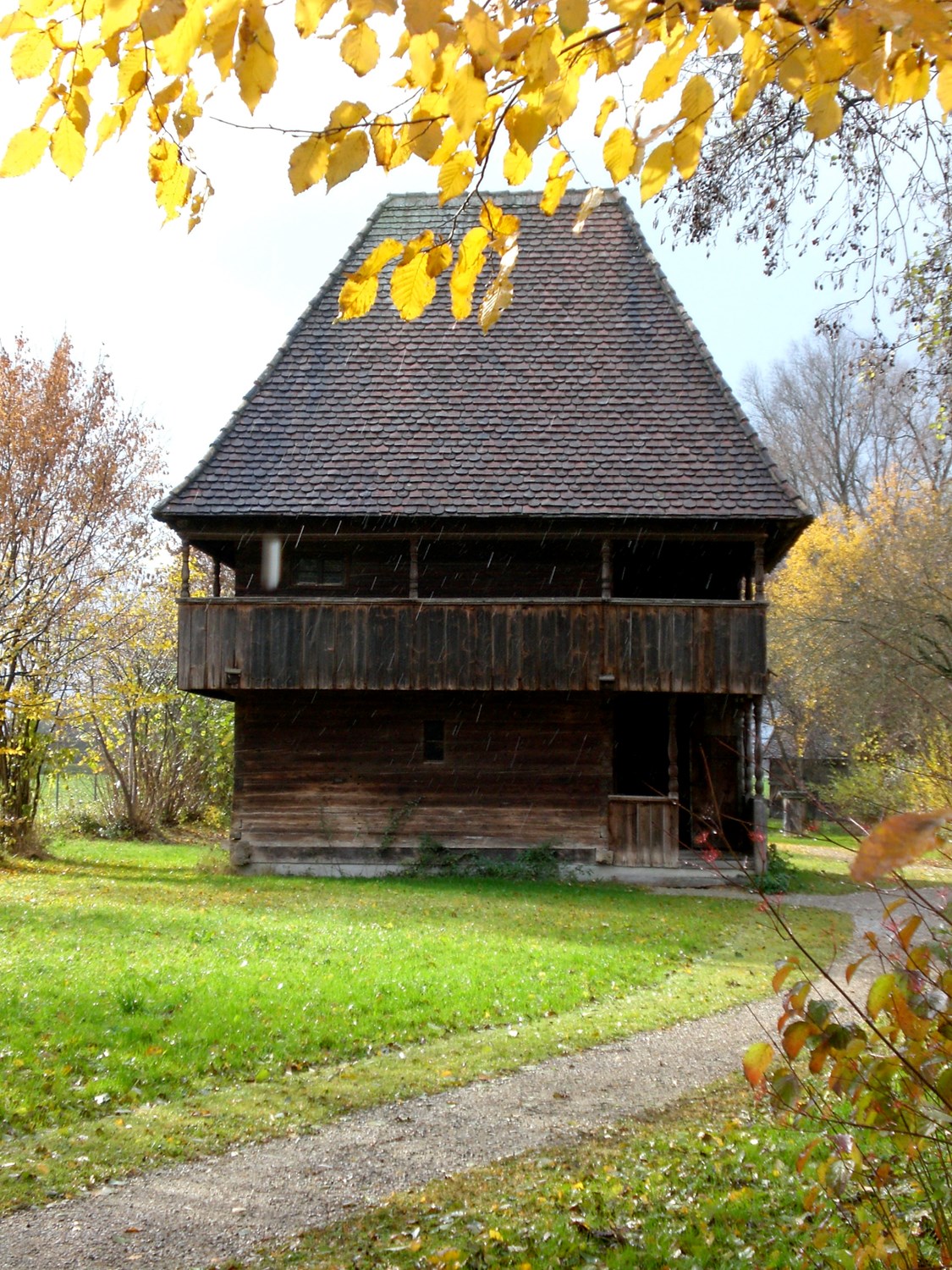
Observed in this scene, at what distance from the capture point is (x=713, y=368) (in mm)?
19797

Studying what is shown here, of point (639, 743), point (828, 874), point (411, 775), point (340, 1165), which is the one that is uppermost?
point (639, 743)

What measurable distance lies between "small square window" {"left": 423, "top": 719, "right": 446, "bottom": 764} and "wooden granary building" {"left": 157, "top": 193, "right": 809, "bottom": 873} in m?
0.04

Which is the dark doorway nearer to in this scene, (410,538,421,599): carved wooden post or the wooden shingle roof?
the wooden shingle roof

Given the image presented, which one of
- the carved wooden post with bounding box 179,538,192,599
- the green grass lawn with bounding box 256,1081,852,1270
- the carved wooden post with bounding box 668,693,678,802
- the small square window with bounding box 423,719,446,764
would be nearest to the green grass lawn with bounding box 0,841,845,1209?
the green grass lawn with bounding box 256,1081,852,1270

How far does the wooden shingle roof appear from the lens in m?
17.8

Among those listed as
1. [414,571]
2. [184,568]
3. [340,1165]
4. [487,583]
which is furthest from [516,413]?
[340,1165]

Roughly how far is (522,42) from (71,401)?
76.8 feet

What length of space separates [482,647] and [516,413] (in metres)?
4.46

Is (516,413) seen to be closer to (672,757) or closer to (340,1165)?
(672,757)

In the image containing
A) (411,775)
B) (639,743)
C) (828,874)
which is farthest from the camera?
(828,874)

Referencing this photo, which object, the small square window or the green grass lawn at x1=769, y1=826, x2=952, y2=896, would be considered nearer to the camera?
the green grass lawn at x1=769, y1=826, x2=952, y2=896

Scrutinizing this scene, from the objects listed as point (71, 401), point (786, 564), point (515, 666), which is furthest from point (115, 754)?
point (786, 564)

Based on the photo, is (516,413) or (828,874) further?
(828,874)

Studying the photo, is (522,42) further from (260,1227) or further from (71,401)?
(71,401)
